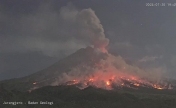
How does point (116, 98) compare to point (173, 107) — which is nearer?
point (173, 107)

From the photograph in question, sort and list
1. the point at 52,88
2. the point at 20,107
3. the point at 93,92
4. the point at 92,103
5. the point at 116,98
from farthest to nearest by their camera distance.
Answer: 1. the point at 52,88
2. the point at 93,92
3. the point at 116,98
4. the point at 92,103
5. the point at 20,107

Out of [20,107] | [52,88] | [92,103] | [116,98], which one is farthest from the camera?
[52,88]

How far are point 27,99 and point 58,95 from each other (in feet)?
82.8

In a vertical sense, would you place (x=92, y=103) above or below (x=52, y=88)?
below

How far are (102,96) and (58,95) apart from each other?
26.2 meters

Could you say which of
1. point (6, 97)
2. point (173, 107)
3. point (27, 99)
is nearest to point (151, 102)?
point (173, 107)

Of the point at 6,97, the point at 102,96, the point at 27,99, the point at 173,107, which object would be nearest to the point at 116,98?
the point at 102,96

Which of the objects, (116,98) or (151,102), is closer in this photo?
(151,102)

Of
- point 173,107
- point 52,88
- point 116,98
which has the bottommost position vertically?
point 173,107

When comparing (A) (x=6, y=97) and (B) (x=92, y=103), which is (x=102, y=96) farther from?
(A) (x=6, y=97)

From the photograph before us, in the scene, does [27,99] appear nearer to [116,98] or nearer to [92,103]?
[92,103]

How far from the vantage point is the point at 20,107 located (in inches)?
4488

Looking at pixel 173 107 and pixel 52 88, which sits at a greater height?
pixel 52 88

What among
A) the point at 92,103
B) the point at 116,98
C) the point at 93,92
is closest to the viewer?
the point at 92,103
